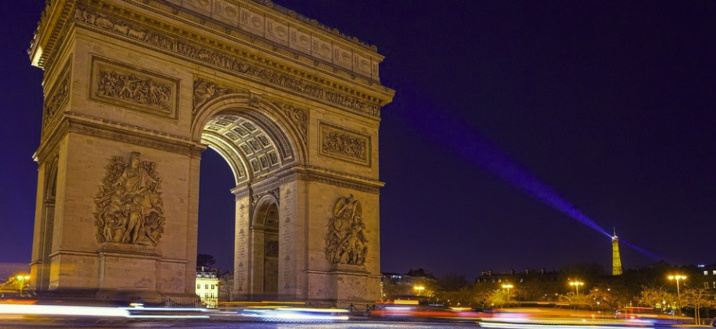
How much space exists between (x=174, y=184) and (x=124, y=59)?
15.3 ft

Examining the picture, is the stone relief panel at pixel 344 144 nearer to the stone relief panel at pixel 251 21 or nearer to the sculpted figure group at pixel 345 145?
the sculpted figure group at pixel 345 145

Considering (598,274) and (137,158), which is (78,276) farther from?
(598,274)

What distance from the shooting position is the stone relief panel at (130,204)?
2342 cm

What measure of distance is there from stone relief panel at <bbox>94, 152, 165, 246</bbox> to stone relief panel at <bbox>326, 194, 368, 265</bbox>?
25.7ft

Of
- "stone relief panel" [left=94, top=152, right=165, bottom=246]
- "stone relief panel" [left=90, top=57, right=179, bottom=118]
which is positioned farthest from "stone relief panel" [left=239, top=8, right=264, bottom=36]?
"stone relief panel" [left=94, top=152, right=165, bottom=246]

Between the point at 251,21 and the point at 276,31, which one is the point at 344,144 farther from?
the point at 251,21

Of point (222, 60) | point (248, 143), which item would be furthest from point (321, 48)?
point (222, 60)

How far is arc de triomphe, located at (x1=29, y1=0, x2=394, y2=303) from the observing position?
23594 mm

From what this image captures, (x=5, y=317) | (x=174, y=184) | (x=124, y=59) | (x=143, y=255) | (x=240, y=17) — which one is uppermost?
(x=240, y=17)

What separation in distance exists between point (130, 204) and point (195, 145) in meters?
3.59

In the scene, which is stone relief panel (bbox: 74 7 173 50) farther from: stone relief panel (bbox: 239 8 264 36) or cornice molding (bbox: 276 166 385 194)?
cornice molding (bbox: 276 166 385 194)

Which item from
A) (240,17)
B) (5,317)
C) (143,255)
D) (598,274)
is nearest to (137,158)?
(143,255)

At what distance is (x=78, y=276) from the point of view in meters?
22.5

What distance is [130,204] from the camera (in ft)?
79.1
